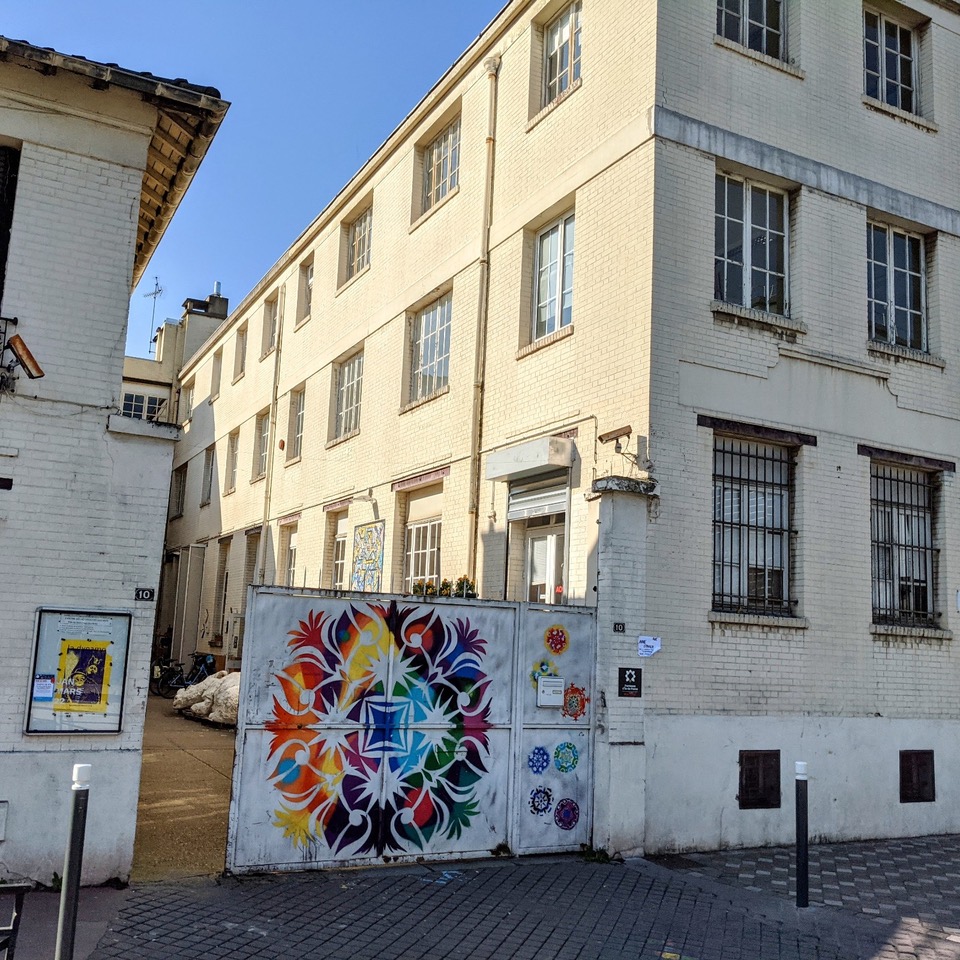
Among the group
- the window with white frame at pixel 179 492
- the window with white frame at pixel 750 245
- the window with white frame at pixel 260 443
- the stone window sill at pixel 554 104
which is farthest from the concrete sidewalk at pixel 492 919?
the window with white frame at pixel 179 492

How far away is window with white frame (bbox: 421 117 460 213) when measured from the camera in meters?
15.2

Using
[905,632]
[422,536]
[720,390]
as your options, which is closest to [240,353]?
[422,536]

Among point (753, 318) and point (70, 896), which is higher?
point (753, 318)

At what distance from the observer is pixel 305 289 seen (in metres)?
21.3

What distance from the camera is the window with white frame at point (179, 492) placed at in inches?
1185

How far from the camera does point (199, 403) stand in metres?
29.2

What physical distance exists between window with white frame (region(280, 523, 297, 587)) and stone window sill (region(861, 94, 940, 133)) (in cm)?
1272

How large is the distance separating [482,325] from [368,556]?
4.66 m

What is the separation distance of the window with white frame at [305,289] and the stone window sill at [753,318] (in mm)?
12205

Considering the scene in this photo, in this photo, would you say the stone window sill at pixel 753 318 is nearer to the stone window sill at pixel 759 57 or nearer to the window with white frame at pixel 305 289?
the stone window sill at pixel 759 57

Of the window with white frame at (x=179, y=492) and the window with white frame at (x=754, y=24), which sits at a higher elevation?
the window with white frame at (x=754, y=24)

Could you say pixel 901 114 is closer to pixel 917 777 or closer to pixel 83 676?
pixel 917 777

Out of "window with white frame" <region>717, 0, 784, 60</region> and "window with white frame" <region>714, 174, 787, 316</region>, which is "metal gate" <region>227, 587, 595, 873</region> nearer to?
"window with white frame" <region>714, 174, 787, 316</region>

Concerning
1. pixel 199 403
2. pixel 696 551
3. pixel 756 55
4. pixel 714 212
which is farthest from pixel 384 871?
pixel 199 403
